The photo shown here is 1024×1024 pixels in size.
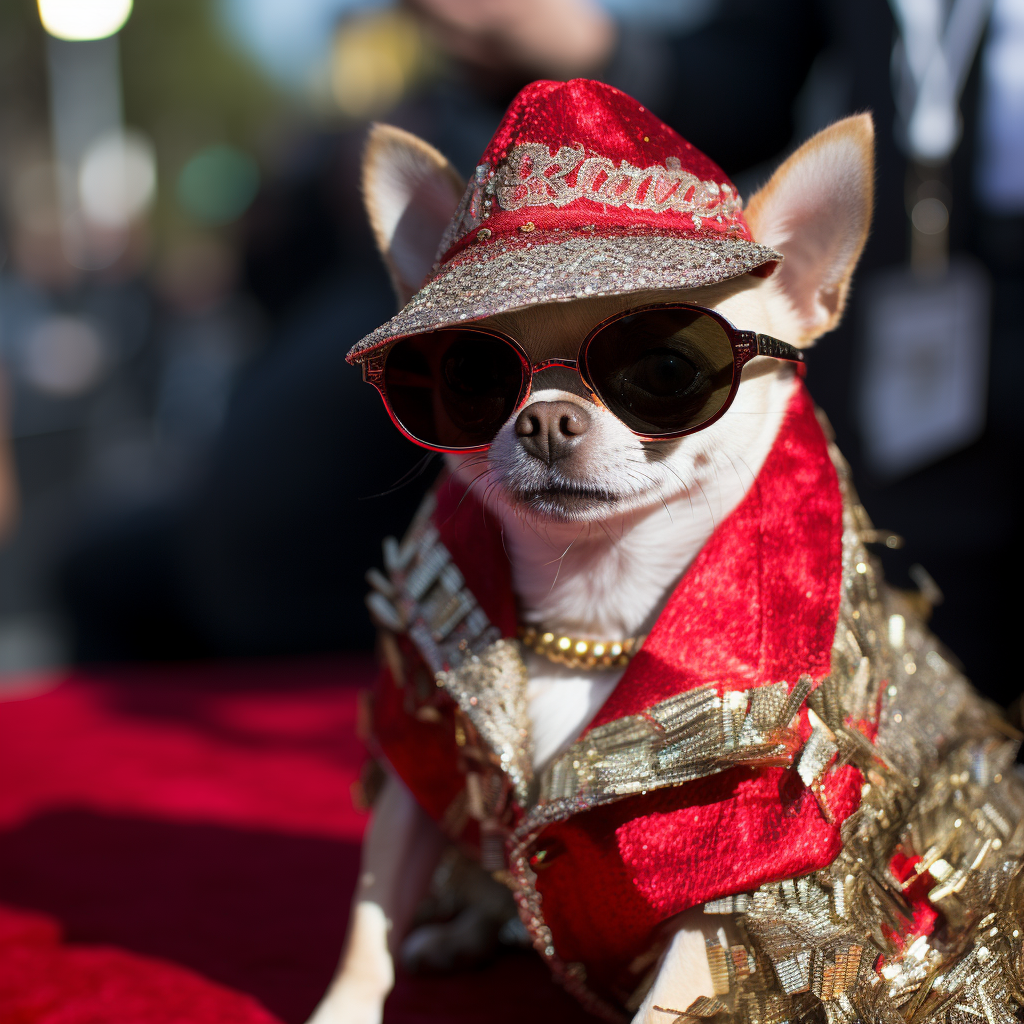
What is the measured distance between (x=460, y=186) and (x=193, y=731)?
1.38 meters

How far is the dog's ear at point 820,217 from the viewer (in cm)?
77

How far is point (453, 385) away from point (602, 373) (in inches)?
4.7

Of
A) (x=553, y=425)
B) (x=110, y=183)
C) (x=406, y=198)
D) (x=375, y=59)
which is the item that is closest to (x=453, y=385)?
(x=553, y=425)

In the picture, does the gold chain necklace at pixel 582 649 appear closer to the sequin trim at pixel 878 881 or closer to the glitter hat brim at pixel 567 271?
the sequin trim at pixel 878 881

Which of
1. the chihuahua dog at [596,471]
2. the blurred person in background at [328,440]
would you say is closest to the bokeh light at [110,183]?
the blurred person in background at [328,440]

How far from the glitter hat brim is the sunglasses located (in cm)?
4

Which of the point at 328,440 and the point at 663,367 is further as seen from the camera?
the point at 328,440

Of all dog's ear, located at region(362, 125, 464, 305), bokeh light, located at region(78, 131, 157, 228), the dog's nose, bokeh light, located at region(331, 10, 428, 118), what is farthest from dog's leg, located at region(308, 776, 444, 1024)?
bokeh light, located at region(78, 131, 157, 228)

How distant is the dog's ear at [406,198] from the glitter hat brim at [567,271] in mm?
183

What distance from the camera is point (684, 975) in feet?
2.34

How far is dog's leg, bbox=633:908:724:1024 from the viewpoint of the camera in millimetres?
708

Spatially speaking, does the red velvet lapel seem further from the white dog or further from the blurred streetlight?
the blurred streetlight

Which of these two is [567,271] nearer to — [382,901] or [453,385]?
[453,385]

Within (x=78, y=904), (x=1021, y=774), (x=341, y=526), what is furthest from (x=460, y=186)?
(x=341, y=526)
